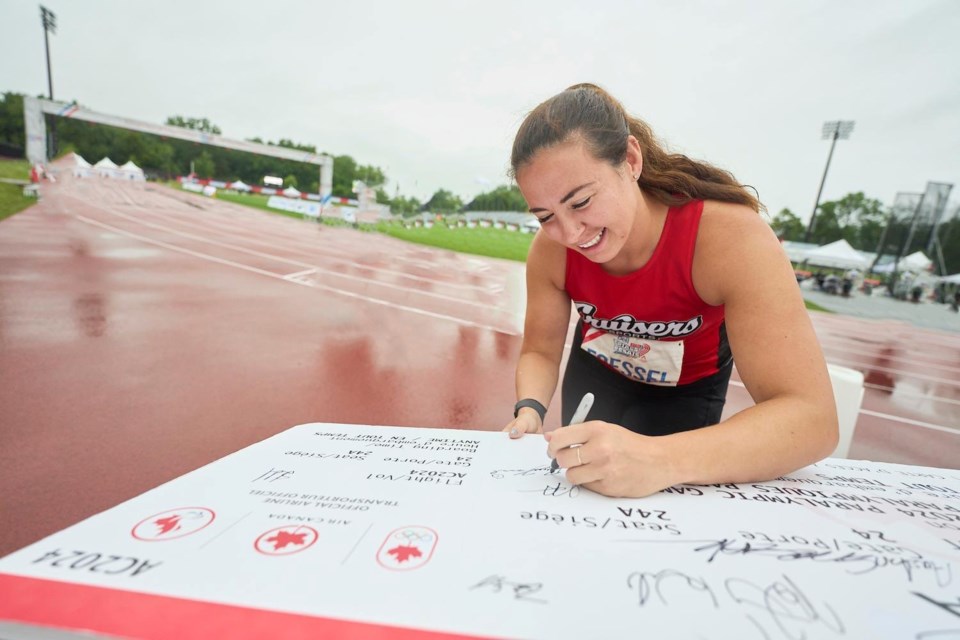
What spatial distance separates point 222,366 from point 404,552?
386 centimetres

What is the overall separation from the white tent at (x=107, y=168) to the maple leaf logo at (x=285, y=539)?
35.0 m

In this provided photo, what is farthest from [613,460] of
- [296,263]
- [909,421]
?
[296,263]

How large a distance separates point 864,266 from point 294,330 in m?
27.9

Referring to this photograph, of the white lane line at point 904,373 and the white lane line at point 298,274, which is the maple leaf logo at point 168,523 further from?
the white lane line at point 904,373

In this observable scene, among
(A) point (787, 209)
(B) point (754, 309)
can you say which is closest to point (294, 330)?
(B) point (754, 309)

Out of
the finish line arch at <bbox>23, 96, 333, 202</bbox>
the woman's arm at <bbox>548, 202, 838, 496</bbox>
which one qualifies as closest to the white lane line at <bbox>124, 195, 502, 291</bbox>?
the finish line arch at <bbox>23, 96, 333, 202</bbox>

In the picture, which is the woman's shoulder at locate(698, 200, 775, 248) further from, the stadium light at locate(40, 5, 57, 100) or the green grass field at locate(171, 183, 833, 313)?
the stadium light at locate(40, 5, 57, 100)

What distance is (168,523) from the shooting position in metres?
0.78

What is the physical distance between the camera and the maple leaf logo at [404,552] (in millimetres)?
705

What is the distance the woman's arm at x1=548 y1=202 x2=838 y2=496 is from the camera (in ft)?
3.11

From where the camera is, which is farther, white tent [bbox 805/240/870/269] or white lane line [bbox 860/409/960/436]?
white tent [bbox 805/240/870/269]

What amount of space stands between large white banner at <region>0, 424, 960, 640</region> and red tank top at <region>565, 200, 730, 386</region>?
0.61 meters
